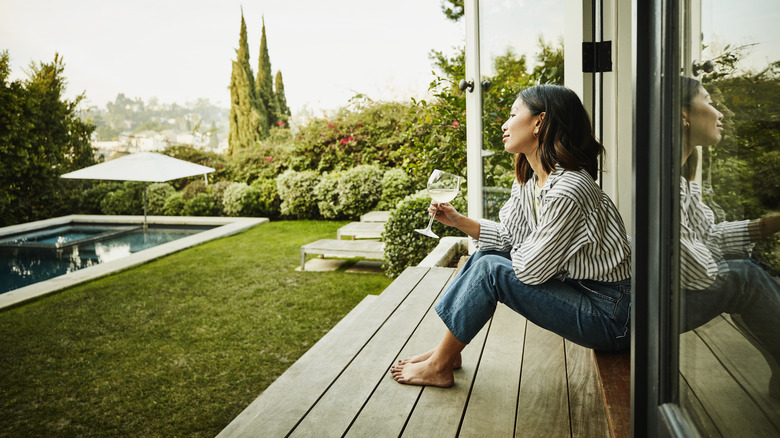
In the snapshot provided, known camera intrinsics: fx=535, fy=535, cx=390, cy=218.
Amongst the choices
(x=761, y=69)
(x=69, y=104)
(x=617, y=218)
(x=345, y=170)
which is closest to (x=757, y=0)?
(x=761, y=69)

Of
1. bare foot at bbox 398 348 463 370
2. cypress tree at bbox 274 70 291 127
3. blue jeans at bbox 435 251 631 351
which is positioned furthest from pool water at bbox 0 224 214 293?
cypress tree at bbox 274 70 291 127

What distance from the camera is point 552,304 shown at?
150 centimetres

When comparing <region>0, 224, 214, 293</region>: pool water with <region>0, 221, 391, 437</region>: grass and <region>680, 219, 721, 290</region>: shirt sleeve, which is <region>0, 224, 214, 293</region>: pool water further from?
<region>680, 219, 721, 290</region>: shirt sleeve

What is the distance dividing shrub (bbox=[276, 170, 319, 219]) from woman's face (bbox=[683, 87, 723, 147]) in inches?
347

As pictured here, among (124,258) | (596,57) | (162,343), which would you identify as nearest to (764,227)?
(596,57)

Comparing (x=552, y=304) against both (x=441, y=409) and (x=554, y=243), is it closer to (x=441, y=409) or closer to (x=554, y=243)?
(x=554, y=243)

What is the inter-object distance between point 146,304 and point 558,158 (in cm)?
398

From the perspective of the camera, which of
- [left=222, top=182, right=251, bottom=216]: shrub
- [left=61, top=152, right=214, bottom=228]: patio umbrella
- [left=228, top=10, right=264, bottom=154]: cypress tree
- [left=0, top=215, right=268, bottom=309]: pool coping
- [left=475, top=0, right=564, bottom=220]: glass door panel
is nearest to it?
[left=475, top=0, right=564, bottom=220]: glass door panel

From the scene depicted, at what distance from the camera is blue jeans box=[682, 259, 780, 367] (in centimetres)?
58

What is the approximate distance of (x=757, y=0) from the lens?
0.56 meters

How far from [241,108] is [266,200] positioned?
193 inches

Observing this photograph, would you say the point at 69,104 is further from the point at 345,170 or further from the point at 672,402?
the point at 672,402

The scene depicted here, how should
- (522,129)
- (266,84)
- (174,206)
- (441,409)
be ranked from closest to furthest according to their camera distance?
(441,409)
(522,129)
(174,206)
(266,84)

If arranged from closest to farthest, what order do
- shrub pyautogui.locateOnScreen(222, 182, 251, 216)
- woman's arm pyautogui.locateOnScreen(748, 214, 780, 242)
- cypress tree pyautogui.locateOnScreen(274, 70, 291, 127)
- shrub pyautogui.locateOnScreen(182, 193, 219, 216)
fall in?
woman's arm pyautogui.locateOnScreen(748, 214, 780, 242), shrub pyautogui.locateOnScreen(222, 182, 251, 216), shrub pyautogui.locateOnScreen(182, 193, 219, 216), cypress tree pyautogui.locateOnScreen(274, 70, 291, 127)
